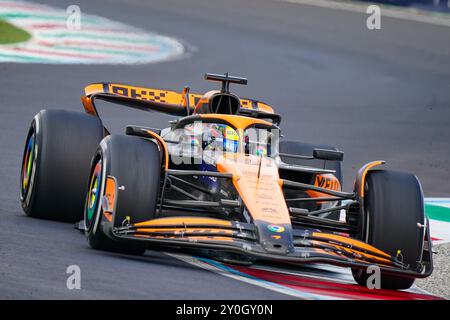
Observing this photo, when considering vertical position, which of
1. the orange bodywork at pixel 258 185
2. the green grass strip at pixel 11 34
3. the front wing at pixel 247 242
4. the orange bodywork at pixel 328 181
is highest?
the green grass strip at pixel 11 34

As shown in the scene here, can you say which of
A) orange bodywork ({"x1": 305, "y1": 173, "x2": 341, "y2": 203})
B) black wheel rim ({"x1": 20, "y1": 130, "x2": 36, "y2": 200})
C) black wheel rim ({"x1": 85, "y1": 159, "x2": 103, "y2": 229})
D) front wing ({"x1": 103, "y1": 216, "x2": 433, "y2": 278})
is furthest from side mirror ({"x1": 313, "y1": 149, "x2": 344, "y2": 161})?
black wheel rim ({"x1": 20, "y1": 130, "x2": 36, "y2": 200})

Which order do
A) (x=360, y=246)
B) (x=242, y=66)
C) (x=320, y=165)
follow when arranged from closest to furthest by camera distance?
(x=360, y=246) < (x=320, y=165) < (x=242, y=66)

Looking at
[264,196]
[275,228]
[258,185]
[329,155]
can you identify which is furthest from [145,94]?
[275,228]

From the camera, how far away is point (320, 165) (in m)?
12.5

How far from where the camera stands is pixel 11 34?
882 inches

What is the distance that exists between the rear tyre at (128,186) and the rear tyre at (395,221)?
1.72 metres

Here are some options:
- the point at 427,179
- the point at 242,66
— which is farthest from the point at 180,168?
the point at 242,66

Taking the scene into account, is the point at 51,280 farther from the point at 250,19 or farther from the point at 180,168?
the point at 250,19

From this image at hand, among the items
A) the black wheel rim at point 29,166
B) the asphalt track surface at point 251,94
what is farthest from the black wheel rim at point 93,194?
the black wheel rim at point 29,166

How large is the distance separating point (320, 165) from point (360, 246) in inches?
136

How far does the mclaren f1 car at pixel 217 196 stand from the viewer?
884 cm

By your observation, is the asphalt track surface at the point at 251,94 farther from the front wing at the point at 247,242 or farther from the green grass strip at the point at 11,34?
the green grass strip at the point at 11,34

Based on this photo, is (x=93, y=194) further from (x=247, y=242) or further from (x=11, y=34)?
(x=11, y=34)

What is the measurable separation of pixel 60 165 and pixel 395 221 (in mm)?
3006
